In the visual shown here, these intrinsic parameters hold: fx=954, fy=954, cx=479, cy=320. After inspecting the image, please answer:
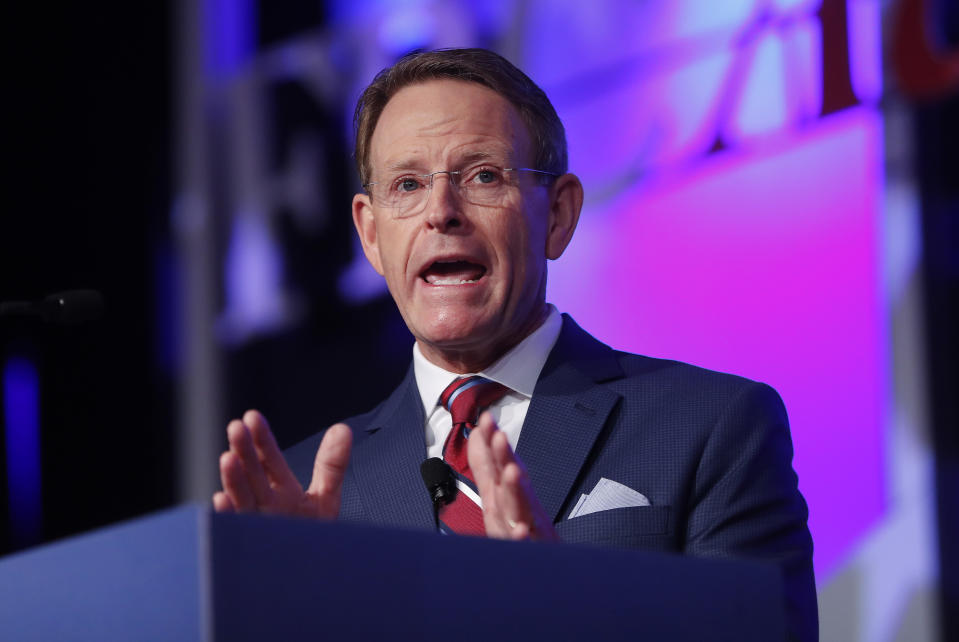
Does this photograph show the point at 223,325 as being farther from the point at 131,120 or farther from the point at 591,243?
the point at 591,243

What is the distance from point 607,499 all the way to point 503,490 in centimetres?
40

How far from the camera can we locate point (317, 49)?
3738 mm

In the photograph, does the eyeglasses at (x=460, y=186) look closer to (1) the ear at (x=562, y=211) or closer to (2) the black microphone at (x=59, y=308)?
(1) the ear at (x=562, y=211)

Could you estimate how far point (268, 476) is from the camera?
1206mm

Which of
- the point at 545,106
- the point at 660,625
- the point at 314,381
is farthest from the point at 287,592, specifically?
the point at 314,381

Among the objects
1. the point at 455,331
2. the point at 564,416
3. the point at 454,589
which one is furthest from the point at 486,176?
the point at 454,589

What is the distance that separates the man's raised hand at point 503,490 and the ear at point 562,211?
24.7 inches

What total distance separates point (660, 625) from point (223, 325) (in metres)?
3.44

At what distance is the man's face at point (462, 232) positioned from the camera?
150 centimetres

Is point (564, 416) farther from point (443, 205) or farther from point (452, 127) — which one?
point (452, 127)

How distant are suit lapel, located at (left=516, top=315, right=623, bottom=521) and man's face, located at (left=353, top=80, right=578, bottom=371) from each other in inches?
3.8

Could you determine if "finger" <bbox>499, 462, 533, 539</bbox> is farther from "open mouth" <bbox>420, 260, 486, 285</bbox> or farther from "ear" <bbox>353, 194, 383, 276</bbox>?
"ear" <bbox>353, 194, 383, 276</bbox>

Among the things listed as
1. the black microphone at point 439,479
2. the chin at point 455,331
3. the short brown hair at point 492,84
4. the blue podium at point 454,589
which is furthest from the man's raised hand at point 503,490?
the short brown hair at point 492,84

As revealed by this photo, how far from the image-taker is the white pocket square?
4.45 feet
